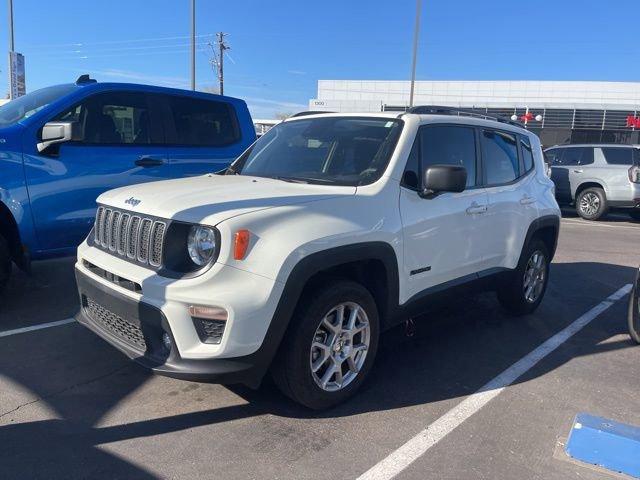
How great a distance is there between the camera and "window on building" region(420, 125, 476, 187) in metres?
4.07

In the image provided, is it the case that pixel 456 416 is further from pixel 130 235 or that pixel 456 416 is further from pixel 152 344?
pixel 130 235

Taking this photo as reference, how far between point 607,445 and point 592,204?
1205 centimetres

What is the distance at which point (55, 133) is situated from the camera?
4.74 metres

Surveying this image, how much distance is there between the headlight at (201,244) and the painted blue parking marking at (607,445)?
2251mm

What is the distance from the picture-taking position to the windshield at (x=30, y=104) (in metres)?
5.16

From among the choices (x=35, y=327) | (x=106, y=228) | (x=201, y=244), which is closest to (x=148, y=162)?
(x=35, y=327)

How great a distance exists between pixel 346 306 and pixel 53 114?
3478 millimetres

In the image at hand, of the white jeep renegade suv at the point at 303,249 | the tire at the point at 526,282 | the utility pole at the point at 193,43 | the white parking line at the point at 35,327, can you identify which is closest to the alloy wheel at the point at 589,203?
the tire at the point at 526,282

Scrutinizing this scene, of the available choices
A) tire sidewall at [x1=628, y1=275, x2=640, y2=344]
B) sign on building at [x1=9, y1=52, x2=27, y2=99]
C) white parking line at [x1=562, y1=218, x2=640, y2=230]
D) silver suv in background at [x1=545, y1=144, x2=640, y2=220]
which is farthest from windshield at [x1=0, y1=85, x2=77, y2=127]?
sign on building at [x1=9, y1=52, x2=27, y2=99]

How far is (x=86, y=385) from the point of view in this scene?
12.0 ft

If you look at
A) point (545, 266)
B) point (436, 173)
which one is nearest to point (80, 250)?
point (436, 173)

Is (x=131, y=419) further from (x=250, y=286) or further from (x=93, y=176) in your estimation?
(x=93, y=176)

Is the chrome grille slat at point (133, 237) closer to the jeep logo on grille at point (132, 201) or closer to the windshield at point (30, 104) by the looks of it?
the jeep logo on grille at point (132, 201)

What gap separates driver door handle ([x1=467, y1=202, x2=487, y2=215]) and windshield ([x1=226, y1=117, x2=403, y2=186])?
89 cm
